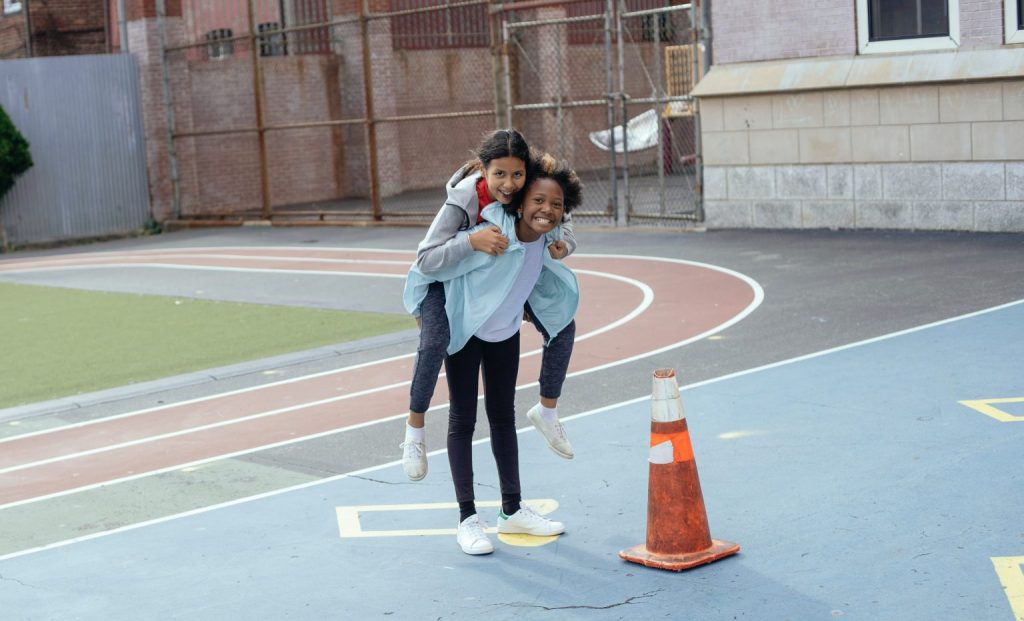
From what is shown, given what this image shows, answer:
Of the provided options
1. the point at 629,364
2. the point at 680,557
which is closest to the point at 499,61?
the point at 629,364

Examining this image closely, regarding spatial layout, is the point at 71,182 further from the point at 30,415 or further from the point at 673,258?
the point at 30,415

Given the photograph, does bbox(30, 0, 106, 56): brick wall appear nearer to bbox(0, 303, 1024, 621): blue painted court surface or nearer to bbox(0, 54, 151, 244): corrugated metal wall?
bbox(0, 54, 151, 244): corrugated metal wall

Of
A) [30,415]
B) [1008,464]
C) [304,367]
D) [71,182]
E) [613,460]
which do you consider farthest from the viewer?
[71,182]

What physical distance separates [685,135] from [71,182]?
14185 millimetres

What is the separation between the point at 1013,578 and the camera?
483 cm

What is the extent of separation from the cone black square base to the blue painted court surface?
44 millimetres

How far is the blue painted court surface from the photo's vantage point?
495 centimetres

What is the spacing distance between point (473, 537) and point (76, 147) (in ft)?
70.4

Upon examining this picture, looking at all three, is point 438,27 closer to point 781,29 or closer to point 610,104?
point 610,104

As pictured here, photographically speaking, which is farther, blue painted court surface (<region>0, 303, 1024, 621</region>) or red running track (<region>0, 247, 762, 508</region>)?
red running track (<region>0, 247, 762, 508</region>)

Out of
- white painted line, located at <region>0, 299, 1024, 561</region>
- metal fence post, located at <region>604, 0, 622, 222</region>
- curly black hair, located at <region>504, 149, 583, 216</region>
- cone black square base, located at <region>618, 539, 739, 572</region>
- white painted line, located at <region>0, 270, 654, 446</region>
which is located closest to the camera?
cone black square base, located at <region>618, 539, 739, 572</region>

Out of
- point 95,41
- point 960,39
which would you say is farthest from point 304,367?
point 95,41

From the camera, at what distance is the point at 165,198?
26.6m

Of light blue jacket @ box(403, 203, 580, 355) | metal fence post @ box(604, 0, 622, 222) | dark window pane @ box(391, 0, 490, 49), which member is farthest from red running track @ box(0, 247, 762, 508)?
dark window pane @ box(391, 0, 490, 49)
